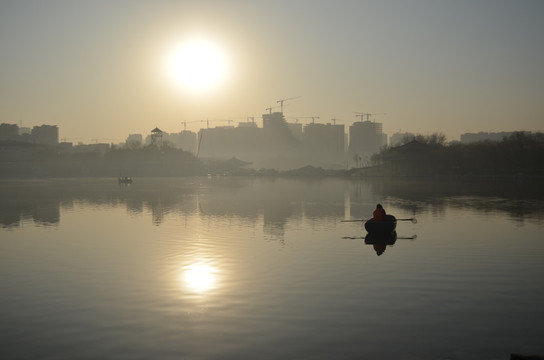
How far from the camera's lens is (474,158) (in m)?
133

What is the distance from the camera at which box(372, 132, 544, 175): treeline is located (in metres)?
123

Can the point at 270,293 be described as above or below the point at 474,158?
below

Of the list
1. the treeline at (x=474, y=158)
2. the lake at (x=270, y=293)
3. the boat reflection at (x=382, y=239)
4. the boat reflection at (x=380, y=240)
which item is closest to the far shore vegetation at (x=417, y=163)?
the treeline at (x=474, y=158)

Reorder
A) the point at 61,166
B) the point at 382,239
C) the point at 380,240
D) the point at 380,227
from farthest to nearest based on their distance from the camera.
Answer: the point at 61,166 < the point at 380,227 < the point at 382,239 < the point at 380,240

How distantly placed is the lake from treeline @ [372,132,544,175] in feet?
327

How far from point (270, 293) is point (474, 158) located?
421 ft

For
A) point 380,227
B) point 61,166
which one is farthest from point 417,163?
point 61,166

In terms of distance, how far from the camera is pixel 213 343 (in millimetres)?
12148

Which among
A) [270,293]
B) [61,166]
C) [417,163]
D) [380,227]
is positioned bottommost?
[270,293]

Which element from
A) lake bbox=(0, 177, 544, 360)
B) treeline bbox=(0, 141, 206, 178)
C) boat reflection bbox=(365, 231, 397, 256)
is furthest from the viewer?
treeline bbox=(0, 141, 206, 178)

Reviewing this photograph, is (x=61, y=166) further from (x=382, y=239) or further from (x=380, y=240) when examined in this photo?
(x=380, y=240)

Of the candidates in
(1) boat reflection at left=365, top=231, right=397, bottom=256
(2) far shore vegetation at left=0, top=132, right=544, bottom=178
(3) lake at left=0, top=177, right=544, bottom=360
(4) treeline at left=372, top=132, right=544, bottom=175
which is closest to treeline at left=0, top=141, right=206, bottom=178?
(2) far shore vegetation at left=0, top=132, right=544, bottom=178

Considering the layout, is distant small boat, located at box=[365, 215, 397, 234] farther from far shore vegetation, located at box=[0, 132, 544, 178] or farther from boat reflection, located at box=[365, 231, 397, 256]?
far shore vegetation, located at box=[0, 132, 544, 178]

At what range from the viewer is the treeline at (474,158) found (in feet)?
404
